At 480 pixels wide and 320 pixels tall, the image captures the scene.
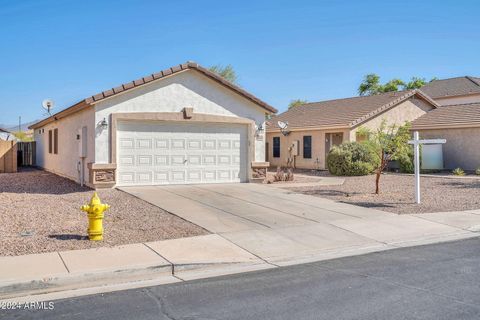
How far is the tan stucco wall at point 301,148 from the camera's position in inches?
1118

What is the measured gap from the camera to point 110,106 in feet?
54.8

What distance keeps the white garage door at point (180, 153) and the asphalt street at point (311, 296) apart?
35.7 ft

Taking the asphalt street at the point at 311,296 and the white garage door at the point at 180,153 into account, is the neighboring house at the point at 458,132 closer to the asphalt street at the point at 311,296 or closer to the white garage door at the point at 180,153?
the white garage door at the point at 180,153

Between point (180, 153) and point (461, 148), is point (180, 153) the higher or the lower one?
the lower one

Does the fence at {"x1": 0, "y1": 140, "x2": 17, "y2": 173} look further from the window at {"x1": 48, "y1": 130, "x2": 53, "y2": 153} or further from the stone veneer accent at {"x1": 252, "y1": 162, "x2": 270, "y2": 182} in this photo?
the stone veneer accent at {"x1": 252, "y1": 162, "x2": 270, "y2": 182}

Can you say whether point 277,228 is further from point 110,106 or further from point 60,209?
point 110,106

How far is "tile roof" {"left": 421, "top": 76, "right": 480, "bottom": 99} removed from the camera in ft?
131

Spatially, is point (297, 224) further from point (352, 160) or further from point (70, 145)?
point (352, 160)

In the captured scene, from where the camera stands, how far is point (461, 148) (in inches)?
1032

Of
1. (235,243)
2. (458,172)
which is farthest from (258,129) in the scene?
(458,172)

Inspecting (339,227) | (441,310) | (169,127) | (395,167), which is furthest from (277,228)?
(395,167)

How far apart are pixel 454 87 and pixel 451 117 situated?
16.6 metres

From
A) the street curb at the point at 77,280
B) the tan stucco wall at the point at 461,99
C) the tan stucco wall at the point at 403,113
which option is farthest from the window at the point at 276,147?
the street curb at the point at 77,280

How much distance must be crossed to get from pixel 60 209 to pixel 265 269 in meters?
6.83
